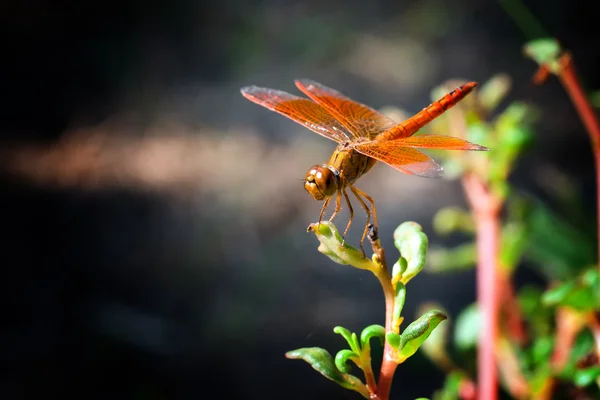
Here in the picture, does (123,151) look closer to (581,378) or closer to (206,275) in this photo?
(206,275)

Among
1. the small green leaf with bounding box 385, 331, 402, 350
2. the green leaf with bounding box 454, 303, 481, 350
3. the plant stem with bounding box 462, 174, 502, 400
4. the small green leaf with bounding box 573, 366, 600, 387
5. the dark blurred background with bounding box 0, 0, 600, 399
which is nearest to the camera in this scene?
the small green leaf with bounding box 385, 331, 402, 350

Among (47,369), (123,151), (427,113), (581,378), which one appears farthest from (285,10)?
(581,378)

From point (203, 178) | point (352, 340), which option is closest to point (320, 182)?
point (352, 340)

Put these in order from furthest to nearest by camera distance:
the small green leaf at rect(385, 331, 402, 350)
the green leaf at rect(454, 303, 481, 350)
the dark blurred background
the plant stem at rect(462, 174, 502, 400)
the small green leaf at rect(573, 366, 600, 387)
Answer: the dark blurred background
the green leaf at rect(454, 303, 481, 350)
the plant stem at rect(462, 174, 502, 400)
the small green leaf at rect(573, 366, 600, 387)
the small green leaf at rect(385, 331, 402, 350)

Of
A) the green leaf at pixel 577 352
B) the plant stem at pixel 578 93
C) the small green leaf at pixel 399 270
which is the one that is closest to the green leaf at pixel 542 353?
the green leaf at pixel 577 352

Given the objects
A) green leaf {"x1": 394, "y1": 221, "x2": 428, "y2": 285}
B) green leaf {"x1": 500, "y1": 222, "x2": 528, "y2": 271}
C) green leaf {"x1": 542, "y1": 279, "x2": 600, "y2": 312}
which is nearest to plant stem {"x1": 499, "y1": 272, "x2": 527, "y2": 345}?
green leaf {"x1": 500, "y1": 222, "x2": 528, "y2": 271}

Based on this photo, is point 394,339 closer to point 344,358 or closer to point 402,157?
point 344,358

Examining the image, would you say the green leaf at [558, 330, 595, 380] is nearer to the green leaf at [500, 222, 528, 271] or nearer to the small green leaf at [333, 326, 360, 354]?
the green leaf at [500, 222, 528, 271]

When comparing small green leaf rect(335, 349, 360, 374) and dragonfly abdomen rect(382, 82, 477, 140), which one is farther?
dragonfly abdomen rect(382, 82, 477, 140)
